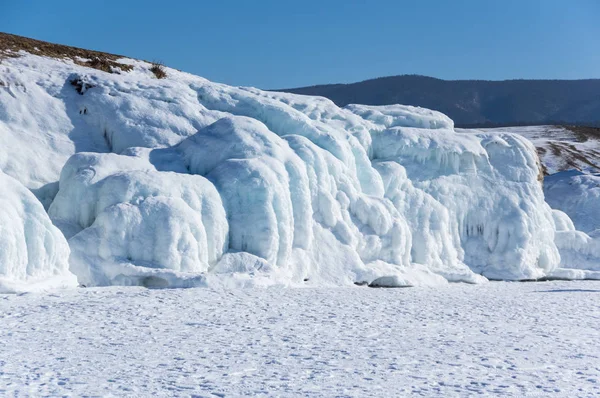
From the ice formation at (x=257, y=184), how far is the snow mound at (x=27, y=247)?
0.92m

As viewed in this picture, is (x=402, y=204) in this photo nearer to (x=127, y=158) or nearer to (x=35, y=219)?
(x=127, y=158)

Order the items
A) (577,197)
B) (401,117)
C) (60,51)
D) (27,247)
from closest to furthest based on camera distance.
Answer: (27,247) → (60,51) → (401,117) → (577,197)

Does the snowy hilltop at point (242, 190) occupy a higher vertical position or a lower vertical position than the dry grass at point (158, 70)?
lower

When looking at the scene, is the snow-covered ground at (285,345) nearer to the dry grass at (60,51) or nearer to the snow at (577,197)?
the dry grass at (60,51)

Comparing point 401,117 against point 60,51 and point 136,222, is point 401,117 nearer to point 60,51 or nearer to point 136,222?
point 60,51

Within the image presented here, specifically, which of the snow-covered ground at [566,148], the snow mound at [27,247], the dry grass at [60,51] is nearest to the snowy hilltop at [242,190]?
the snow mound at [27,247]

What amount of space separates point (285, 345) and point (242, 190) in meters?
7.92

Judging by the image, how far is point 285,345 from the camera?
10789 millimetres

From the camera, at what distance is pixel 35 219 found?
586 inches

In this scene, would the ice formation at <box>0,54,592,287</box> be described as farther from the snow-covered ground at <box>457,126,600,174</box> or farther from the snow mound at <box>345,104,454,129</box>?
the snow-covered ground at <box>457,126,600,174</box>

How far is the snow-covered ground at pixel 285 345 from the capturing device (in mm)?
8617

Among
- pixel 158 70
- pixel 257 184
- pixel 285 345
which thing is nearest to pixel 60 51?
pixel 158 70

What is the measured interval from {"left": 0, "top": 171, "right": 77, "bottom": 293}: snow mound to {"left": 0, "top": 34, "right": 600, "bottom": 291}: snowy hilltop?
28 mm

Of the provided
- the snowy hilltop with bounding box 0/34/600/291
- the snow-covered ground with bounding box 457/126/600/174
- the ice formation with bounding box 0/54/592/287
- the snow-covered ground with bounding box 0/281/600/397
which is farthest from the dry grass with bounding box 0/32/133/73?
the snow-covered ground with bounding box 457/126/600/174
